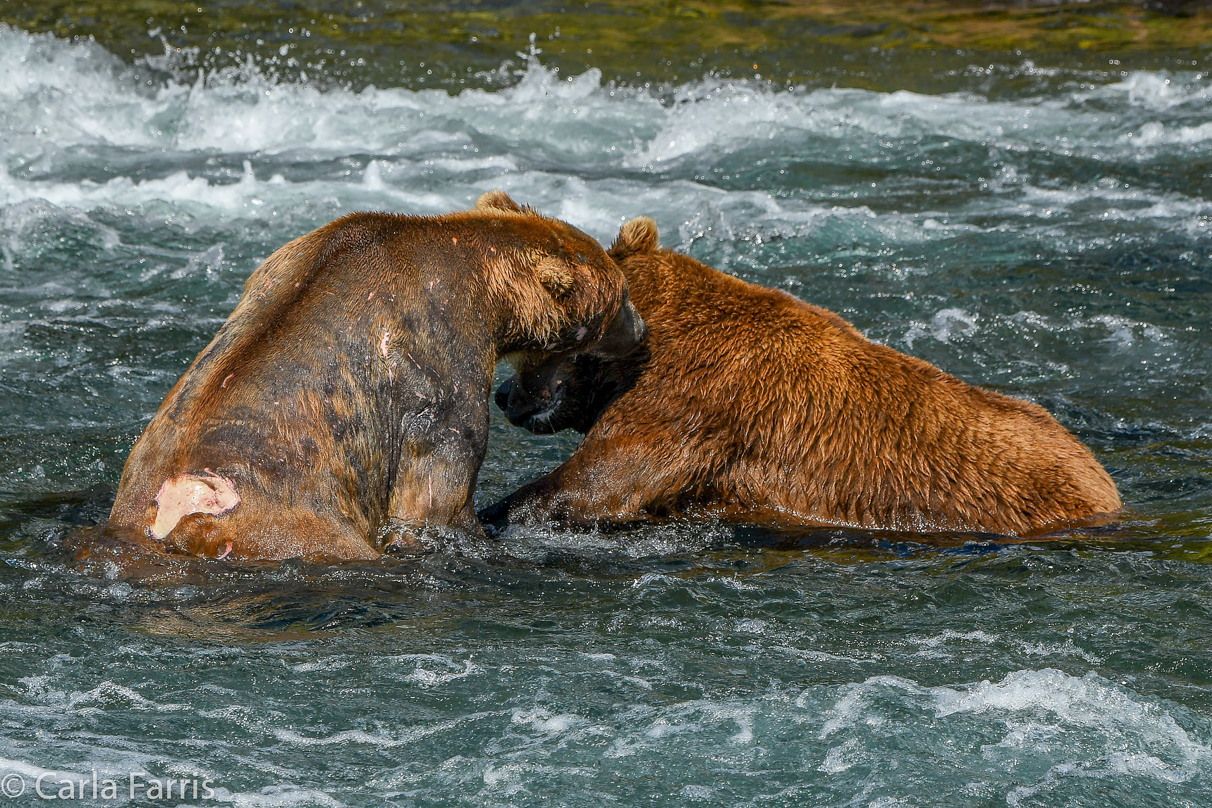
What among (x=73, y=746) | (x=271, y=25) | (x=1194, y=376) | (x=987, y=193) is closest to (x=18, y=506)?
(x=73, y=746)

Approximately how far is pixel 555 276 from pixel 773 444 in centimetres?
117

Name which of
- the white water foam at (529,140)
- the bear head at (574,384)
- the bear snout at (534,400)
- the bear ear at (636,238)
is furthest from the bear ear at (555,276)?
the white water foam at (529,140)

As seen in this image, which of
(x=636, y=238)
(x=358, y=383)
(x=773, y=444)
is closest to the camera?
(x=358, y=383)

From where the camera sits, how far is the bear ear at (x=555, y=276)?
4.84 meters

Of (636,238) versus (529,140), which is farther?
(529,140)

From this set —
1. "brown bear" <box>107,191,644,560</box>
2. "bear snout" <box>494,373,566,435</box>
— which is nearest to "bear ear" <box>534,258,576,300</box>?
"brown bear" <box>107,191,644,560</box>

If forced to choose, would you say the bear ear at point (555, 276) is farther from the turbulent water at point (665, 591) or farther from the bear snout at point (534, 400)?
the turbulent water at point (665, 591)

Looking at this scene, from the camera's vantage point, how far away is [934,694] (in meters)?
3.76

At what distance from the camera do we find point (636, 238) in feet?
18.6

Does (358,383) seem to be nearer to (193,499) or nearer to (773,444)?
(193,499)

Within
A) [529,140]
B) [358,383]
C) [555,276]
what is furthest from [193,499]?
[529,140]

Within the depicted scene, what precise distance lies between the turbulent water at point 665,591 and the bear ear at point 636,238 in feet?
3.98

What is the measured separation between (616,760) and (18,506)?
3.00 m

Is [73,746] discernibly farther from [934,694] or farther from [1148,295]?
[1148,295]
